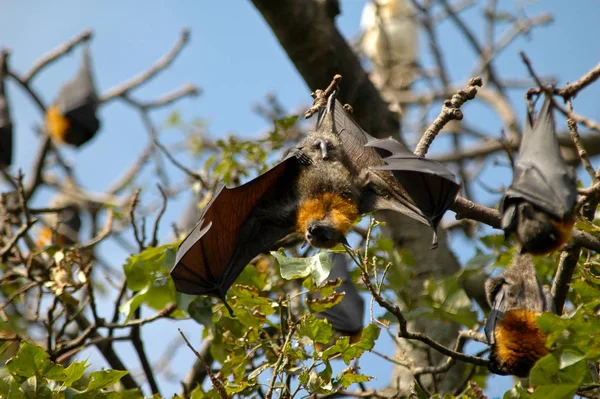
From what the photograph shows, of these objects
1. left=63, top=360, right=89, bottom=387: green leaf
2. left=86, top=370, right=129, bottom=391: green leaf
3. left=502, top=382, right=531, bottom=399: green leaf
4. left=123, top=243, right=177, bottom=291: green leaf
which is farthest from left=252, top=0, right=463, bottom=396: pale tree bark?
left=63, top=360, right=89, bottom=387: green leaf

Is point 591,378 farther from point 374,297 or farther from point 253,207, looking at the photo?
point 253,207

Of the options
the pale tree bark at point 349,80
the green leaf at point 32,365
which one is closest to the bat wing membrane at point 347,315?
the pale tree bark at point 349,80

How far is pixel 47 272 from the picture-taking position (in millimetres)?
5863

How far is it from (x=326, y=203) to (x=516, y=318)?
4.69 ft

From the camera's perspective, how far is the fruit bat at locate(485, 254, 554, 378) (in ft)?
15.1

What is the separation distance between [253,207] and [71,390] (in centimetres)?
179

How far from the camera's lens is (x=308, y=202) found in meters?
4.82

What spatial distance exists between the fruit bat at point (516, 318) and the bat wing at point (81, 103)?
9.91 m

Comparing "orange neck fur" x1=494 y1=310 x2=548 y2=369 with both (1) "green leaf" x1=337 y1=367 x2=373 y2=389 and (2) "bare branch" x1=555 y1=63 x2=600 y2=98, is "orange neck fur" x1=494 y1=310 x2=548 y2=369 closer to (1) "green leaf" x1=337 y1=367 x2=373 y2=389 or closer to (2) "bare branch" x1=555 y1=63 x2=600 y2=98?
(1) "green leaf" x1=337 y1=367 x2=373 y2=389

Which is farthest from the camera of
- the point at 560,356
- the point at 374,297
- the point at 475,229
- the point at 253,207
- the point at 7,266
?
the point at 475,229

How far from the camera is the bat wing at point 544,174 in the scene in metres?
3.43

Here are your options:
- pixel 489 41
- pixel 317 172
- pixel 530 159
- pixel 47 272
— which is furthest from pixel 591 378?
pixel 489 41

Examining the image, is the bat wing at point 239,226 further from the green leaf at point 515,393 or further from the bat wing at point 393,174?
the green leaf at point 515,393

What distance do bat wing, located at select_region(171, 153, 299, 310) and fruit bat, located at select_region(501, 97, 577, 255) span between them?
1.65 meters
